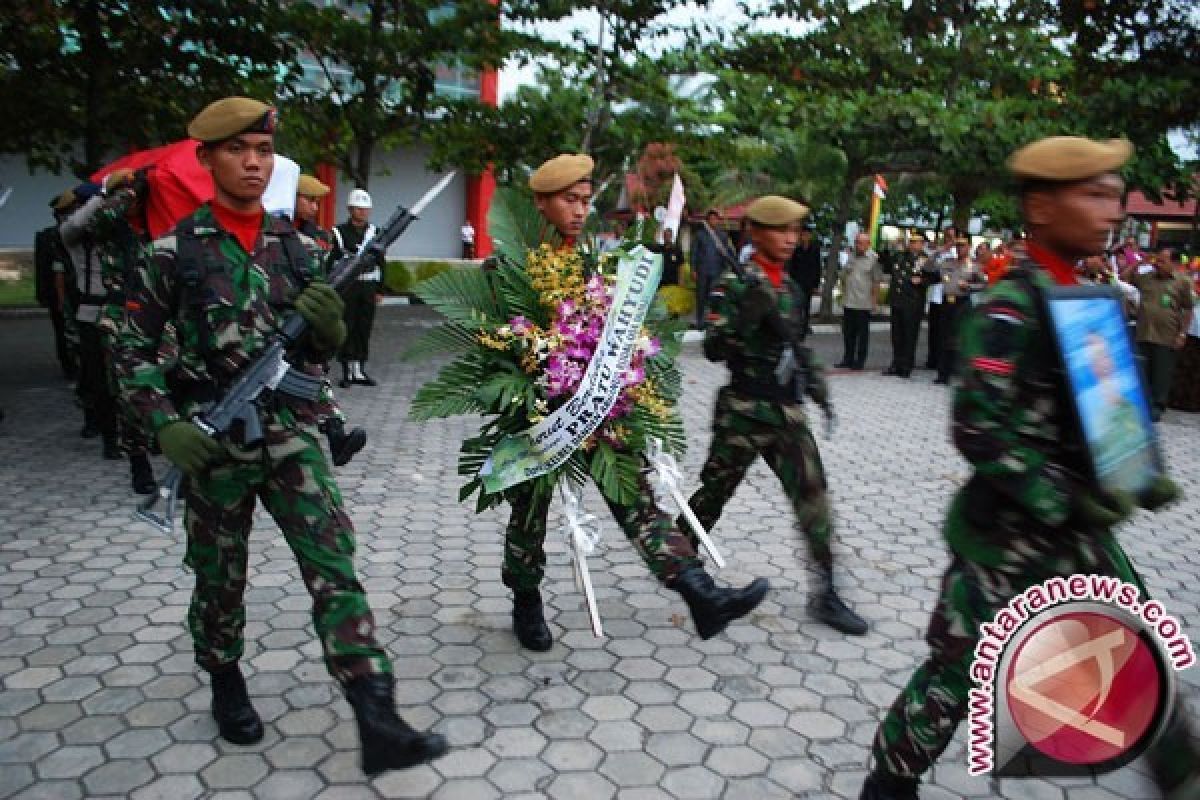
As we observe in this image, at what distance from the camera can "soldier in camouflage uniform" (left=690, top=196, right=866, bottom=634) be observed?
428 centimetres

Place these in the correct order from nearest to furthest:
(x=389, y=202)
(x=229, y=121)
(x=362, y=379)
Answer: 1. (x=229, y=121)
2. (x=362, y=379)
3. (x=389, y=202)

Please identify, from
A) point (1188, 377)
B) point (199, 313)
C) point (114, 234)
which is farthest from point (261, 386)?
point (1188, 377)

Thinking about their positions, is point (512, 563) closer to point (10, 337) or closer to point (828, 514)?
point (828, 514)

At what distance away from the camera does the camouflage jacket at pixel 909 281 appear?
512 inches

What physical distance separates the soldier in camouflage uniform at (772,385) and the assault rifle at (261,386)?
1.68 m

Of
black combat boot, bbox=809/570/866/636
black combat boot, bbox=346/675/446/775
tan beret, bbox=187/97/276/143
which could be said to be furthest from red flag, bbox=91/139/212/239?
black combat boot, bbox=809/570/866/636

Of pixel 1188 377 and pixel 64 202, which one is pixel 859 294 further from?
pixel 64 202

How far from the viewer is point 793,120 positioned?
14.7m

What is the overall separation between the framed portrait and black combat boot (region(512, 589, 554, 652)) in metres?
2.47

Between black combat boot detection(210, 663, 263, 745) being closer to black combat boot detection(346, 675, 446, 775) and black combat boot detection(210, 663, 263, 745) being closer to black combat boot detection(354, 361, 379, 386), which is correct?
black combat boot detection(346, 675, 446, 775)

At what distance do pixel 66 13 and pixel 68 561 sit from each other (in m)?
7.17

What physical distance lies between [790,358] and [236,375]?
2299 mm

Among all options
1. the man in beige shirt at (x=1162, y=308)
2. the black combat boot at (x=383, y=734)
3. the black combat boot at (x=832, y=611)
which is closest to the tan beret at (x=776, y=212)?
the black combat boot at (x=832, y=611)

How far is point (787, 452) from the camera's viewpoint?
433 centimetres
